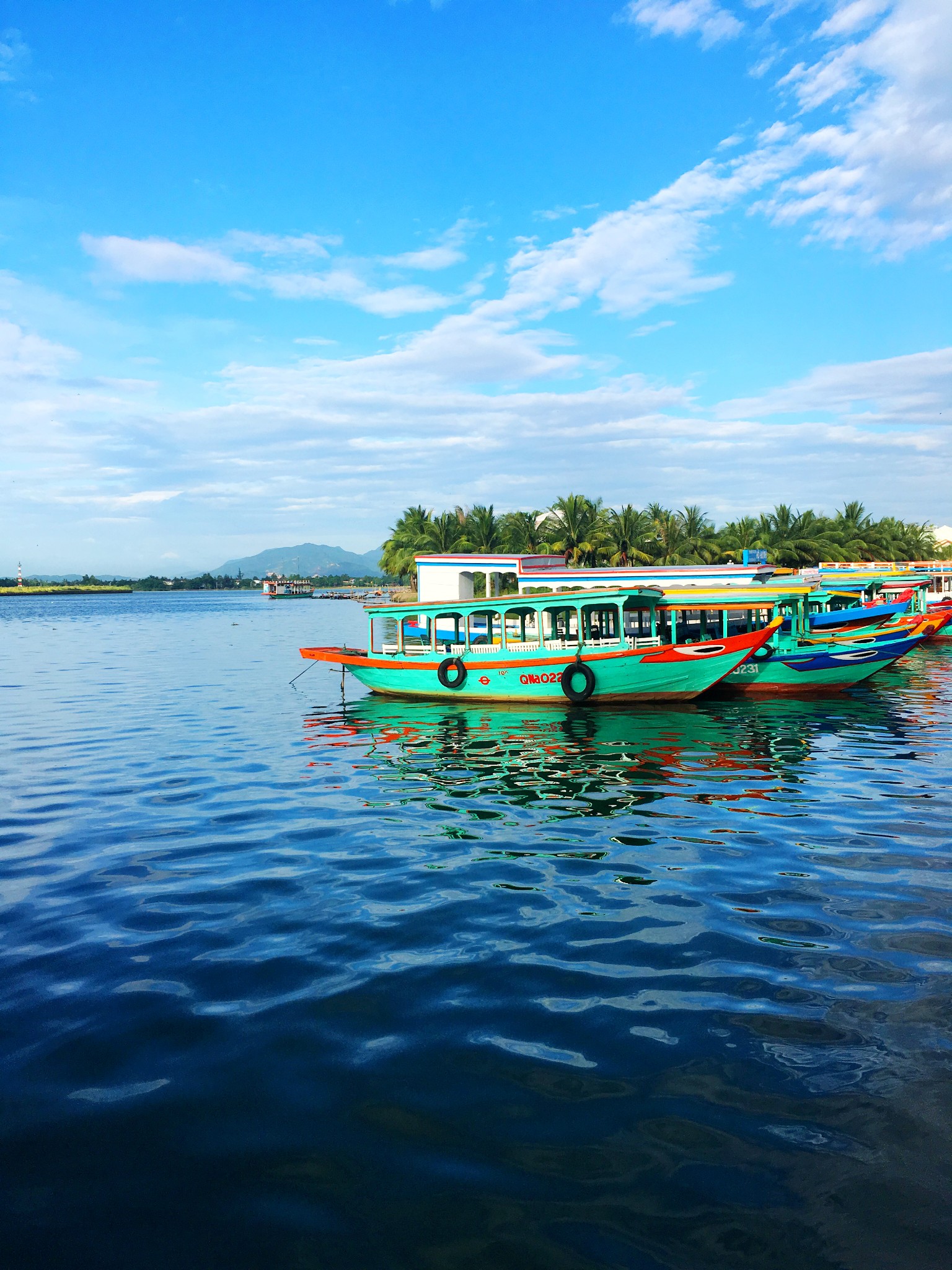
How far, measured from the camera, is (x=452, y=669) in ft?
84.1

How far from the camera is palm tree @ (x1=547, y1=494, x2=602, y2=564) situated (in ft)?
201

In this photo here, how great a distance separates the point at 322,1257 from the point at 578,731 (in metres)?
16.6

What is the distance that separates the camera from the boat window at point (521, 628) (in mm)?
25977

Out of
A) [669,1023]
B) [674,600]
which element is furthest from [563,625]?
[669,1023]

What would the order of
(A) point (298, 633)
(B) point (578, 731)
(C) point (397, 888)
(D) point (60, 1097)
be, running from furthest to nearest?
(A) point (298, 633), (B) point (578, 731), (C) point (397, 888), (D) point (60, 1097)

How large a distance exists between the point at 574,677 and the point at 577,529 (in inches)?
1545

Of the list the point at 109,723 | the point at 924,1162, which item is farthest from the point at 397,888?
the point at 109,723

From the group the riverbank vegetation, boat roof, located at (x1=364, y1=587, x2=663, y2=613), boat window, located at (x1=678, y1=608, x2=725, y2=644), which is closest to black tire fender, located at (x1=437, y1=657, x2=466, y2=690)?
boat roof, located at (x1=364, y1=587, x2=663, y2=613)

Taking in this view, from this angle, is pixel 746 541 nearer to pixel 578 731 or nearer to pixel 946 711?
pixel 946 711

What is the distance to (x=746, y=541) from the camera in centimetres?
6769

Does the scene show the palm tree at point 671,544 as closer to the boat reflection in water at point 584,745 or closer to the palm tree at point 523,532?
the palm tree at point 523,532

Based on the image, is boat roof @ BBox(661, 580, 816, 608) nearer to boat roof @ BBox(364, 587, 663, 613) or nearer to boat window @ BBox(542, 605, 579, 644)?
boat roof @ BBox(364, 587, 663, 613)

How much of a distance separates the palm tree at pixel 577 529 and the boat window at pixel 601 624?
3549 cm

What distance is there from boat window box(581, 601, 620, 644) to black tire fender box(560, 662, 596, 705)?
1.05 meters
